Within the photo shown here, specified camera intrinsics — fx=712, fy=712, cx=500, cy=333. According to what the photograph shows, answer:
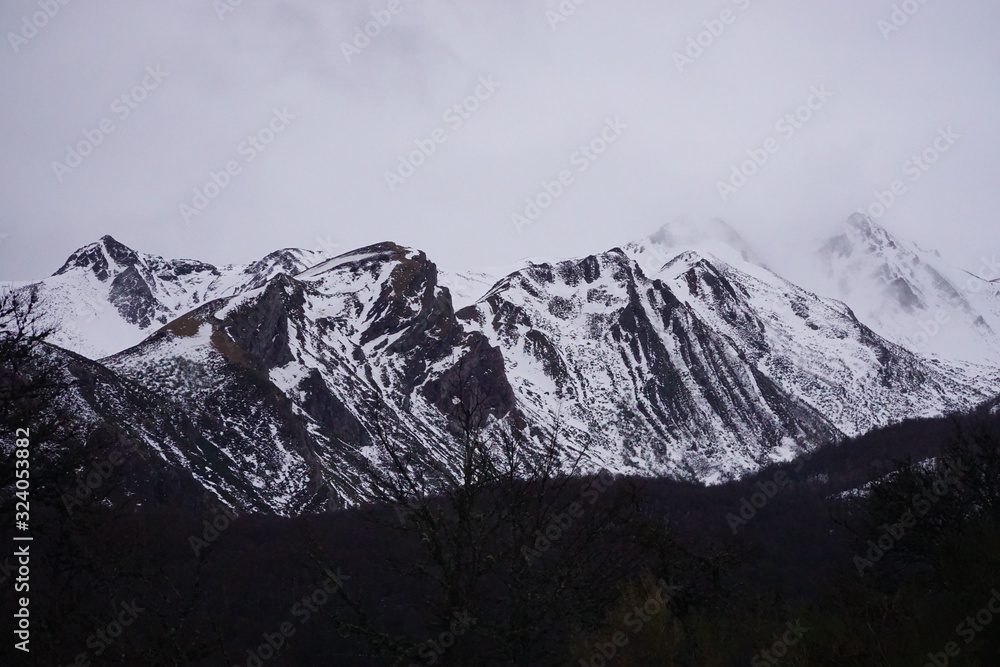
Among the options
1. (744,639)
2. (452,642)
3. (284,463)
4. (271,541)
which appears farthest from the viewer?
(284,463)

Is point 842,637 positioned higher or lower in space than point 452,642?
lower

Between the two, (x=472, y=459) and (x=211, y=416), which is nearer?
(x=472, y=459)

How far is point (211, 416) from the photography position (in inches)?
6088

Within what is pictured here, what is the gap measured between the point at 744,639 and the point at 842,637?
2.52 m

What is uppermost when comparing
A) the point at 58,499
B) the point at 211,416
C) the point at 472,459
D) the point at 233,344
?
the point at 233,344

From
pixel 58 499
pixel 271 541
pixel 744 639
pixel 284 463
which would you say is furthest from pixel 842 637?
pixel 284 463

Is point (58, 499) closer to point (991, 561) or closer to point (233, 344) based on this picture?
point (991, 561)

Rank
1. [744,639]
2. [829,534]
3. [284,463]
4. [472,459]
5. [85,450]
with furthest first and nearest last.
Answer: [284,463] < [829,534] < [85,450] < [744,639] < [472,459]

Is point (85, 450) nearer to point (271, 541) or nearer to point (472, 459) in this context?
point (472, 459)

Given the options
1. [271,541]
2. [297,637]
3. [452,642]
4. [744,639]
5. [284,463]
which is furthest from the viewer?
[284,463]

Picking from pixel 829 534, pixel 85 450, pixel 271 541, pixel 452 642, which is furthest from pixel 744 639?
pixel 271 541

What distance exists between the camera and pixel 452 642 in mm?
11102

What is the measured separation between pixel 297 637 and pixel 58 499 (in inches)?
2151

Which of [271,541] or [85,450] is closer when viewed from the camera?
[85,450]
